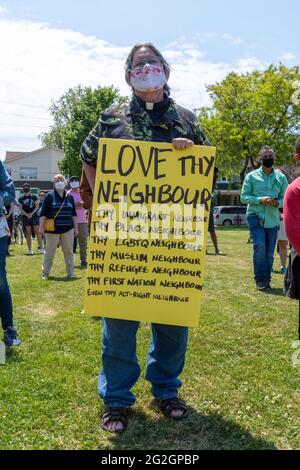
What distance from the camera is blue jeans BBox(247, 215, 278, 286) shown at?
6.86m

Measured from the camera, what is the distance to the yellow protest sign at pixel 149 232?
9.37 feet

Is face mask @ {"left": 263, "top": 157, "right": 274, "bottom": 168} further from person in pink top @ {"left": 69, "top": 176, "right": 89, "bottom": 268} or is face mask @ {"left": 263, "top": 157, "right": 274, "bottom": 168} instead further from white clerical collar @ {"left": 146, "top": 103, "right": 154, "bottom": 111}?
person in pink top @ {"left": 69, "top": 176, "right": 89, "bottom": 268}

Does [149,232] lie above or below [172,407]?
above

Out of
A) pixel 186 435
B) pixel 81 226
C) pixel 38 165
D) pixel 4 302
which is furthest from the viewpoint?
pixel 38 165

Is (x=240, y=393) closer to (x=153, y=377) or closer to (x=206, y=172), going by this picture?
(x=153, y=377)

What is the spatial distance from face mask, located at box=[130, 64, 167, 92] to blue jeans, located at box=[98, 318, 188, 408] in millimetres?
1432

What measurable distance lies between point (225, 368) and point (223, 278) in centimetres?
447

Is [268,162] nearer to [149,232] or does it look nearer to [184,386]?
[184,386]

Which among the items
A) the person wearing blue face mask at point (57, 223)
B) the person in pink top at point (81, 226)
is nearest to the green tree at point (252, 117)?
the person in pink top at point (81, 226)

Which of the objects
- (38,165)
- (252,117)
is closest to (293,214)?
(252,117)

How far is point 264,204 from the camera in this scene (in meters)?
6.68

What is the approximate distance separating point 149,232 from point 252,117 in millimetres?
32210

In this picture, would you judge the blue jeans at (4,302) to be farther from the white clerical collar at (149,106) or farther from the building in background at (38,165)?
the building in background at (38,165)

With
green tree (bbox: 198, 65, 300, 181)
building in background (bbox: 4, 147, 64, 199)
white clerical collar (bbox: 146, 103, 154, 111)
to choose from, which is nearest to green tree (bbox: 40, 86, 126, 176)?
green tree (bbox: 198, 65, 300, 181)
